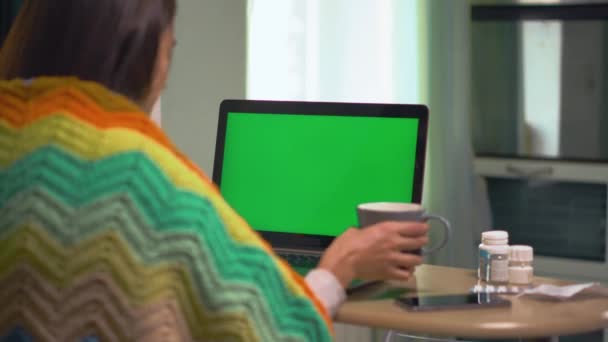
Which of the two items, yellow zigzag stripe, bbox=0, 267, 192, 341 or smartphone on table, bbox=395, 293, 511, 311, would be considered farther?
smartphone on table, bbox=395, 293, 511, 311

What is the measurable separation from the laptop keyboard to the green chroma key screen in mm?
58

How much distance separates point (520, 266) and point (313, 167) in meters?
0.48

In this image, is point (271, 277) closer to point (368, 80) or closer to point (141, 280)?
point (141, 280)

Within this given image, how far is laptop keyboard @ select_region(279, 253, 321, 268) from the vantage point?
180 centimetres

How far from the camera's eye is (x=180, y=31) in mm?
2623

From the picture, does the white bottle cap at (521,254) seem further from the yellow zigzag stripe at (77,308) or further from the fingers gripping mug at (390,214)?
the yellow zigzag stripe at (77,308)

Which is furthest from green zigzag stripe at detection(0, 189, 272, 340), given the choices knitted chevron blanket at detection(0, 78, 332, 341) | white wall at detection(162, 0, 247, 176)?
white wall at detection(162, 0, 247, 176)

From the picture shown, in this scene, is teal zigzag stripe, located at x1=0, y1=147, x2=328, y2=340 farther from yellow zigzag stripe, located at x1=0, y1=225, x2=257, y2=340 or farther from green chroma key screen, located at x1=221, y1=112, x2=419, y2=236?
green chroma key screen, located at x1=221, y1=112, x2=419, y2=236

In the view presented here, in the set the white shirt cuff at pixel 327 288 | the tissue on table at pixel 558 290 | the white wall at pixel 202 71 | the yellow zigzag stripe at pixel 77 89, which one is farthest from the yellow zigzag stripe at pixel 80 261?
the white wall at pixel 202 71

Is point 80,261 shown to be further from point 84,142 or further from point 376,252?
point 376,252

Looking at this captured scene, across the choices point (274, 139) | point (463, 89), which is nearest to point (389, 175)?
point (274, 139)

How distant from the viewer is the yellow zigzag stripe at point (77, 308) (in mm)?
1000

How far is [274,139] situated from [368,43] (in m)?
1.30

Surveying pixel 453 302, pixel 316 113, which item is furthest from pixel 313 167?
pixel 453 302
